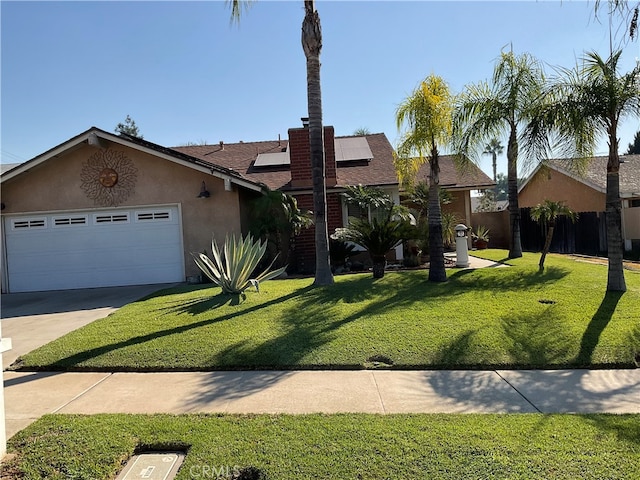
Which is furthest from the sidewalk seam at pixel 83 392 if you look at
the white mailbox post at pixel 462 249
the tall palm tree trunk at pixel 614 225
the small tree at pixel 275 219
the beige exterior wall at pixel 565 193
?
the beige exterior wall at pixel 565 193

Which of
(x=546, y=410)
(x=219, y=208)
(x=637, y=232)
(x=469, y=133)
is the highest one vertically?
(x=469, y=133)

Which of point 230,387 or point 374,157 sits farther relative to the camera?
point 374,157

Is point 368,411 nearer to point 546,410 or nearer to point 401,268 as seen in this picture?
point 546,410

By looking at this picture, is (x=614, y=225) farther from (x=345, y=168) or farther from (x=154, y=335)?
(x=345, y=168)

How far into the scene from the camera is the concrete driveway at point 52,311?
7.52 meters

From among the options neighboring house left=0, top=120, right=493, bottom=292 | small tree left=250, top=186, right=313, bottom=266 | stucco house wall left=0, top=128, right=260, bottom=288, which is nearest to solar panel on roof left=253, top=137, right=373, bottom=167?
small tree left=250, top=186, right=313, bottom=266

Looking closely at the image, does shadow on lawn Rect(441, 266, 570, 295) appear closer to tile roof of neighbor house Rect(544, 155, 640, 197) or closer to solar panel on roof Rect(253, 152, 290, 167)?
solar panel on roof Rect(253, 152, 290, 167)

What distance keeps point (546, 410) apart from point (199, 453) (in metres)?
3.26

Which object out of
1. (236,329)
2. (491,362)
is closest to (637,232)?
(491,362)

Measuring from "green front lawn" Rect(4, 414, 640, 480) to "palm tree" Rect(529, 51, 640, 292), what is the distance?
5.80 meters

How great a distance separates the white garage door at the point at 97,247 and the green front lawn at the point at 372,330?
12.3 ft

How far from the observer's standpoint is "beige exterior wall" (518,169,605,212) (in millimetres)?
21000

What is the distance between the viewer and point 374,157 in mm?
17922

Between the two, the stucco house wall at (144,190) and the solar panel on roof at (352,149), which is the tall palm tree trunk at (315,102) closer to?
the stucco house wall at (144,190)
